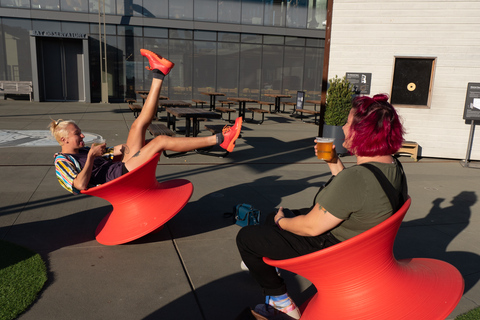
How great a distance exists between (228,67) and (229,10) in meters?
3.14

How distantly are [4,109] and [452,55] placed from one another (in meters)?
16.1

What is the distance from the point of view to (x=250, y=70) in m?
23.2

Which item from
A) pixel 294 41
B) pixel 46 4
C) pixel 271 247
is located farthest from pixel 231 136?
pixel 46 4

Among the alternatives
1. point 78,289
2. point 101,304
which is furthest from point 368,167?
point 78,289

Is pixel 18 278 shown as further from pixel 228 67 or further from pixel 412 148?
pixel 228 67

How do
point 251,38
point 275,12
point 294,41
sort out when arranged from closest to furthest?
point 275,12 < point 251,38 < point 294,41

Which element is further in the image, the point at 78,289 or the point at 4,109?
the point at 4,109

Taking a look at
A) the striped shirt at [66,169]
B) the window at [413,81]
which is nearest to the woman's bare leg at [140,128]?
the striped shirt at [66,169]

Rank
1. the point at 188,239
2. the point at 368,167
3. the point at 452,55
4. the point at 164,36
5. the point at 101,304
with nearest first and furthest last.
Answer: the point at 368,167
the point at 101,304
the point at 188,239
the point at 452,55
the point at 164,36

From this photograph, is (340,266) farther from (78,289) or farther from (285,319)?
(78,289)

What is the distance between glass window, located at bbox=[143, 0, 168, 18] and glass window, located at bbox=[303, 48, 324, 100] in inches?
338

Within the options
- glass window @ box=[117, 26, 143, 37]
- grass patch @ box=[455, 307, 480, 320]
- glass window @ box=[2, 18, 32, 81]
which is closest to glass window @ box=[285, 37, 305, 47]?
glass window @ box=[117, 26, 143, 37]

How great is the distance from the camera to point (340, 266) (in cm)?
217

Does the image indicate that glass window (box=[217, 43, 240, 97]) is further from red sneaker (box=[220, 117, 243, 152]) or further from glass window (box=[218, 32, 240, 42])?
red sneaker (box=[220, 117, 243, 152])
